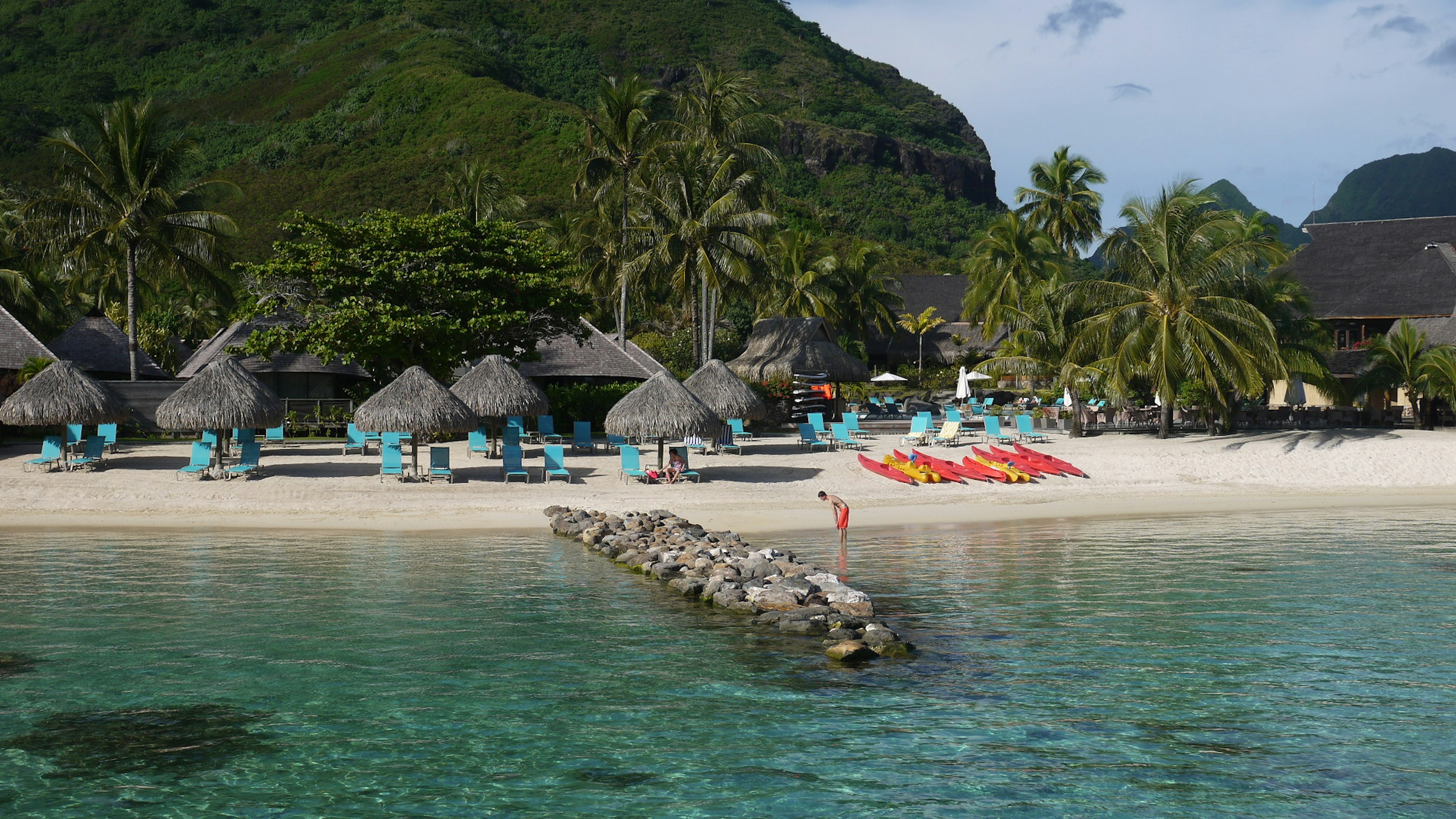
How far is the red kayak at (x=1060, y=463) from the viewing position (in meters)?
22.4

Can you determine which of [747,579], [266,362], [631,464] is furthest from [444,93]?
[747,579]

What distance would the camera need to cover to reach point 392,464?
20.0 metres

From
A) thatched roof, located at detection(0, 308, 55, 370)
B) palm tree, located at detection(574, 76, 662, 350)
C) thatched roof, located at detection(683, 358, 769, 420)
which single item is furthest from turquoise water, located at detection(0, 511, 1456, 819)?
palm tree, located at detection(574, 76, 662, 350)

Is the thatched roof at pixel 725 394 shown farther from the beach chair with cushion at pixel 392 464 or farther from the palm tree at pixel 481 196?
the palm tree at pixel 481 196

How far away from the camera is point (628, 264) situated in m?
31.8

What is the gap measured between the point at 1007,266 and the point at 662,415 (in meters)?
26.8

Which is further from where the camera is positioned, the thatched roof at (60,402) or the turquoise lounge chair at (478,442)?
the turquoise lounge chair at (478,442)

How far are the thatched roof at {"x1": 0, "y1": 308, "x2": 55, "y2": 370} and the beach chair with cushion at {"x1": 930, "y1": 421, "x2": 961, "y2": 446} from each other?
2057 cm

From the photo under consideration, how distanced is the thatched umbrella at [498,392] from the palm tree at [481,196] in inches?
626

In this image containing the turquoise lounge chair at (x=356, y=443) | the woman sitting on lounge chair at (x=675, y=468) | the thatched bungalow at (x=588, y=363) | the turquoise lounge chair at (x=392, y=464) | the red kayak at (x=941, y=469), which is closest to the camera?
the turquoise lounge chair at (x=392, y=464)

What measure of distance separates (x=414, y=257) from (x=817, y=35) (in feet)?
378

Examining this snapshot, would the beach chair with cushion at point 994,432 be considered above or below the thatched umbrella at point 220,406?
below

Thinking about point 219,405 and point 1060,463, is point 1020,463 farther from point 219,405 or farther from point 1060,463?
point 219,405

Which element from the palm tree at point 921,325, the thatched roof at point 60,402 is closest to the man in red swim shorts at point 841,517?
the thatched roof at point 60,402
